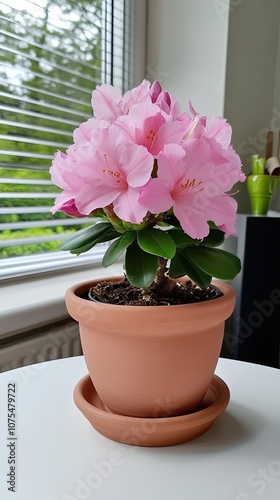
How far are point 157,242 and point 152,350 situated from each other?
125mm

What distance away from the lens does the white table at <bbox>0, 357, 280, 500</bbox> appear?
0.40 m

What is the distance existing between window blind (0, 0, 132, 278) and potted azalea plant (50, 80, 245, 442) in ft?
2.55

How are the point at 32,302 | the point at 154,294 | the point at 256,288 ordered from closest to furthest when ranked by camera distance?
1. the point at 154,294
2. the point at 32,302
3. the point at 256,288

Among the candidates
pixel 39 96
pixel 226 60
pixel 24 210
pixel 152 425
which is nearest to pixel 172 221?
pixel 152 425

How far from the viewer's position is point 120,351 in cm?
46

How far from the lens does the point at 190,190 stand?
1.41 feet

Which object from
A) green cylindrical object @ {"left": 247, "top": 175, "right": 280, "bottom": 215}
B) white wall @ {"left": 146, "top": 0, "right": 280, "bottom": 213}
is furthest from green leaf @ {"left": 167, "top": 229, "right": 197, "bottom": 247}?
white wall @ {"left": 146, "top": 0, "right": 280, "bottom": 213}

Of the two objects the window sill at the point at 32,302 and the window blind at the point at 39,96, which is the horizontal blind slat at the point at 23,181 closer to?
the window blind at the point at 39,96

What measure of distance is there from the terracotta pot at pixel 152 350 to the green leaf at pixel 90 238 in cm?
6

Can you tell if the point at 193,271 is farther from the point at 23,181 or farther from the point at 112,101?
the point at 23,181

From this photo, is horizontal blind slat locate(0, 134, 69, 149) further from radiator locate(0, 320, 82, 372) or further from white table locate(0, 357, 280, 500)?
white table locate(0, 357, 280, 500)

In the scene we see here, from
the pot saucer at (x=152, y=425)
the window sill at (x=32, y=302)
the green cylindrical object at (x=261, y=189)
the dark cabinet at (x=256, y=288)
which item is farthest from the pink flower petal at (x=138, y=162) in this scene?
the green cylindrical object at (x=261, y=189)

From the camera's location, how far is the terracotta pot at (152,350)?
440 millimetres

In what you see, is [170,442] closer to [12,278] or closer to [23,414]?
[23,414]
